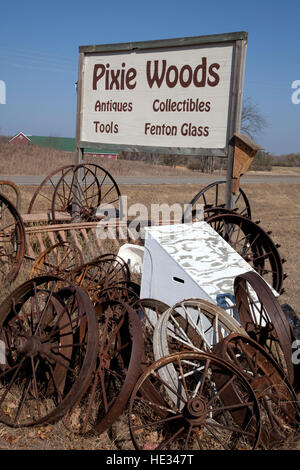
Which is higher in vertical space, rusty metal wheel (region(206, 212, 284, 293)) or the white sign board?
the white sign board

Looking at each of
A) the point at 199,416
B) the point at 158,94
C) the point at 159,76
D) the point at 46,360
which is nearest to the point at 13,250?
the point at 158,94

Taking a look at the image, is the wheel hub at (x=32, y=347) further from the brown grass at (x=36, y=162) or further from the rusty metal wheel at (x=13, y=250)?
the brown grass at (x=36, y=162)

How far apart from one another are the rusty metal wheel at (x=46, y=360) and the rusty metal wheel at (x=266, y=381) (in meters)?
0.94

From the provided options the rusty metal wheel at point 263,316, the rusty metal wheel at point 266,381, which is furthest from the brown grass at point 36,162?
the rusty metal wheel at point 266,381

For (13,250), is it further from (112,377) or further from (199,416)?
(199,416)

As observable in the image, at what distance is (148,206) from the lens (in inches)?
622

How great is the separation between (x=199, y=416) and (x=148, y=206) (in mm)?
12938

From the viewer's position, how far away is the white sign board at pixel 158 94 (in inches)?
275

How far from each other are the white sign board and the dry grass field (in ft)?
8.86

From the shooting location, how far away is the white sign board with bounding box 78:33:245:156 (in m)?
6.97

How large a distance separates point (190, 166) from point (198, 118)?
39.0 m

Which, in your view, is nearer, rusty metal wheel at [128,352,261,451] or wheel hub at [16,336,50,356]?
rusty metal wheel at [128,352,261,451]

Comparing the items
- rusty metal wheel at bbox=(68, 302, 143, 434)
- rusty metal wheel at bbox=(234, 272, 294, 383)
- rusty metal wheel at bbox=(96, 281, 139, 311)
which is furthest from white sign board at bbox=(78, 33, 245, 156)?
rusty metal wheel at bbox=(68, 302, 143, 434)

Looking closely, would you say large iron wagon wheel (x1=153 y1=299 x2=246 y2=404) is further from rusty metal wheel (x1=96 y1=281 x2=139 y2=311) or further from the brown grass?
the brown grass
